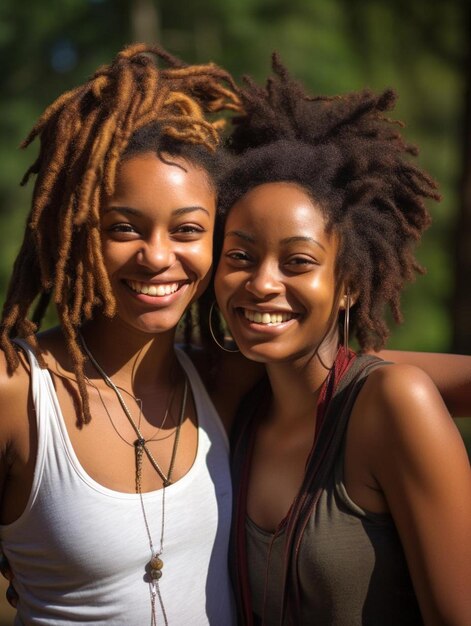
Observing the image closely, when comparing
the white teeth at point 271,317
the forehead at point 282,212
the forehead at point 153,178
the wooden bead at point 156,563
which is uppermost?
the forehead at point 153,178

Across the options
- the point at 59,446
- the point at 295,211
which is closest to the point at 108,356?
the point at 59,446

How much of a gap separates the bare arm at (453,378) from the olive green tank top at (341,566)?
1.84 ft

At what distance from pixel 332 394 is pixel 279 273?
462mm

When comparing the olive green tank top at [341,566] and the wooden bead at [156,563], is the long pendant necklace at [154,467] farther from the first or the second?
the olive green tank top at [341,566]

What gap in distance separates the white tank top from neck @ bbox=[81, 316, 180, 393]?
31cm

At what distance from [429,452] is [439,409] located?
5.6 inches

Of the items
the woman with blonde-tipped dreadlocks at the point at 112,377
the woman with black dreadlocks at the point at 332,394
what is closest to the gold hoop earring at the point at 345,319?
the woman with black dreadlocks at the point at 332,394

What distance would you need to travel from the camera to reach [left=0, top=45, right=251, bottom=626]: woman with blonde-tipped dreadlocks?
275 centimetres

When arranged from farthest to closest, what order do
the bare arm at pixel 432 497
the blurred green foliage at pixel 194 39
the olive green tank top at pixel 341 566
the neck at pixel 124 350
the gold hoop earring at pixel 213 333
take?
the blurred green foliage at pixel 194 39 → the gold hoop earring at pixel 213 333 → the neck at pixel 124 350 → the olive green tank top at pixel 341 566 → the bare arm at pixel 432 497

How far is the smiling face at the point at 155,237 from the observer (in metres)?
2.84

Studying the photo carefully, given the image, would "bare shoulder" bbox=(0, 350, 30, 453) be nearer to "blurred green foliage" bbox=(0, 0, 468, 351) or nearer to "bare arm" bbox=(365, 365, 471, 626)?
"bare arm" bbox=(365, 365, 471, 626)

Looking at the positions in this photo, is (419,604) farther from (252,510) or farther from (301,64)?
(301,64)

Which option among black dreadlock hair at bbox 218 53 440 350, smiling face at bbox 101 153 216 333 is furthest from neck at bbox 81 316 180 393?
black dreadlock hair at bbox 218 53 440 350

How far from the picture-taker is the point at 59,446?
2748mm
